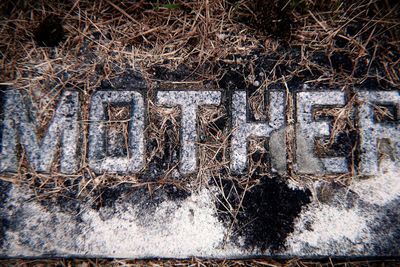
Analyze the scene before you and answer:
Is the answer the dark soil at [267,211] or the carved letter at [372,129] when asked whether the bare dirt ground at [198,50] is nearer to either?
the carved letter at [372,129]

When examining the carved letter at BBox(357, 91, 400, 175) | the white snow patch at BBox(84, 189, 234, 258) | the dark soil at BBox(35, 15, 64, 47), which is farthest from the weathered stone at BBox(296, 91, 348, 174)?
the dark soil at BBox(35, 15, 64, 47)

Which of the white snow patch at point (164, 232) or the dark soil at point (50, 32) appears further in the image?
the dark soil at point (50, 32)

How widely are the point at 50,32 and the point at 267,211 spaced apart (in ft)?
5.64

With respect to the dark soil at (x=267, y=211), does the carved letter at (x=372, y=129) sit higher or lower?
higher

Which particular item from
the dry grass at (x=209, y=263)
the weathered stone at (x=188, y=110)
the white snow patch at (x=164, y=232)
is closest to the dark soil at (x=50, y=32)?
the weathered stone at (x=188, y=110)

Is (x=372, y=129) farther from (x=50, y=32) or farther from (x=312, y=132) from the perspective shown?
(x=50, y=32)

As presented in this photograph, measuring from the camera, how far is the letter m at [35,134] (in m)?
1.68

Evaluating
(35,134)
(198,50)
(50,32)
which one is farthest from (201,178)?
(50,32)

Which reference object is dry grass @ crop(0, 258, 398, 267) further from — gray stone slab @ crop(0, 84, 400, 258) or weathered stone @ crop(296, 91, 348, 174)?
weathered stone @ crop(296, 91, 348, 174)

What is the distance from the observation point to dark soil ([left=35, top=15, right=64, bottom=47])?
5.69 ft

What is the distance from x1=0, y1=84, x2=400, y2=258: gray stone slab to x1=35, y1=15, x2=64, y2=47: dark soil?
36cm

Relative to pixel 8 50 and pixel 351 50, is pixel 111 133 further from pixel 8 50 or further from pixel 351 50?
pixel 351 50

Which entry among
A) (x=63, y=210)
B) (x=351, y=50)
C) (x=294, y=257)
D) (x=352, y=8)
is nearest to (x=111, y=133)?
(x=63, y=210)

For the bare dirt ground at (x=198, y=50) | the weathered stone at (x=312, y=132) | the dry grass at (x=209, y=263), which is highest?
the bare dirt ground at (x=198, y=50)
